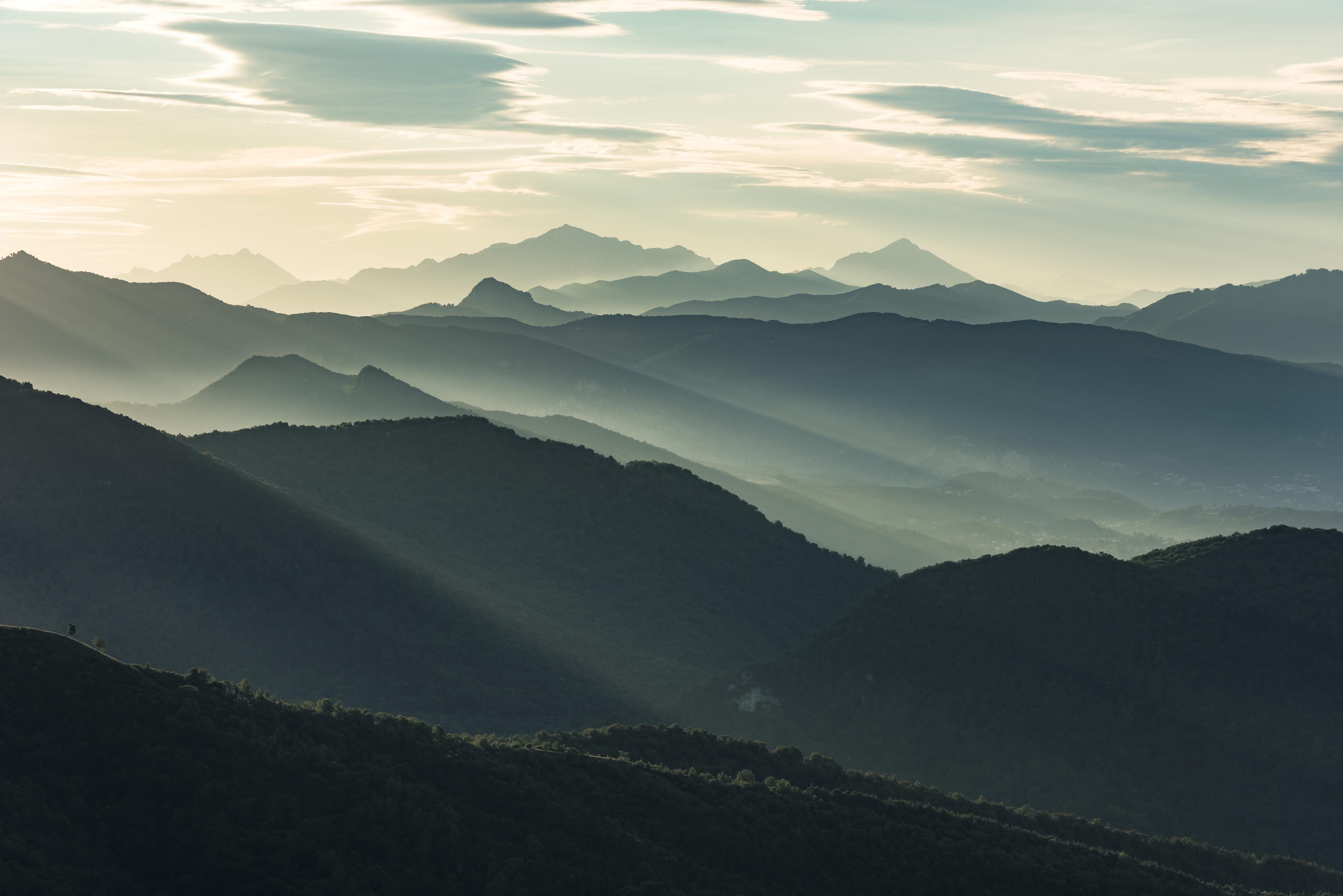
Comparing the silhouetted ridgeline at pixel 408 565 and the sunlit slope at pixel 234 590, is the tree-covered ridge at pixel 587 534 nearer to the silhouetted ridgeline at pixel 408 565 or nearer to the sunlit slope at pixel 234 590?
the silhouetted ridgeline at pixel 408 565

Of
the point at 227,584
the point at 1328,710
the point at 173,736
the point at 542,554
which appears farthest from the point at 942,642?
the point at 173,736

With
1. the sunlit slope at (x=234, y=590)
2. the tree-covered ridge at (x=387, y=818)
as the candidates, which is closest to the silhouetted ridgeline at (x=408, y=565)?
the sunlit slope at (x=234, y=590)

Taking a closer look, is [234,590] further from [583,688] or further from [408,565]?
[583,688]

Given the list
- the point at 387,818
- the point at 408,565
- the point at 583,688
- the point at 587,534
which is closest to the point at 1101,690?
the point at 583,688

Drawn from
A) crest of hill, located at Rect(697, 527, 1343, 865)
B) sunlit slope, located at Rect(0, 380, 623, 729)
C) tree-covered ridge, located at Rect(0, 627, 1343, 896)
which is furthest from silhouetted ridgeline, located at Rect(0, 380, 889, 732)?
tree-covered ridge, located at Rect(0, 627, 1343, 896)

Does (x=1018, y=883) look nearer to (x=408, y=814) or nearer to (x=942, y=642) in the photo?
(x=408, y=814)
